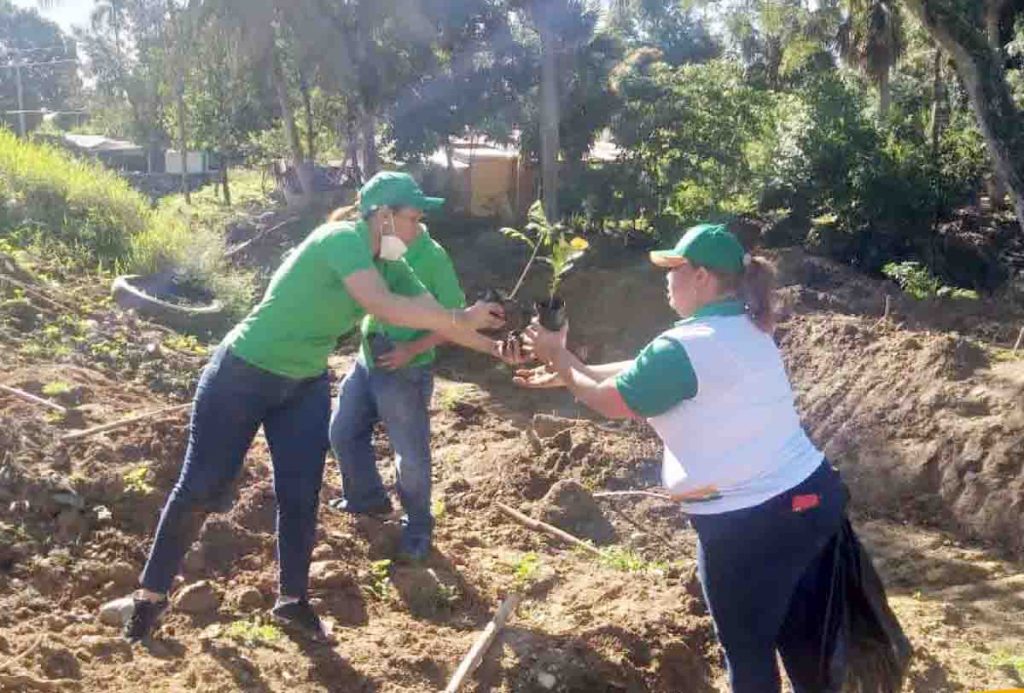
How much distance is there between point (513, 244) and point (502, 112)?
2.52m

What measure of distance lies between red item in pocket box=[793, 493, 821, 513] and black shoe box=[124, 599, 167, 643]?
8.06 ft

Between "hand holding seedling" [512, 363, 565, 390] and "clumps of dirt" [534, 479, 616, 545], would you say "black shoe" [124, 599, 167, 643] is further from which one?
"clumps of dirt" [534, 479, 616, 545]

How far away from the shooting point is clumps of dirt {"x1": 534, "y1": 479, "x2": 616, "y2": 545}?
6.77 meters

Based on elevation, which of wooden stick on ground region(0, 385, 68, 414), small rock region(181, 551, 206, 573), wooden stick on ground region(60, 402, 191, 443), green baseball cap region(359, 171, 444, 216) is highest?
green baseball cap region(359, 171, 444, 216)

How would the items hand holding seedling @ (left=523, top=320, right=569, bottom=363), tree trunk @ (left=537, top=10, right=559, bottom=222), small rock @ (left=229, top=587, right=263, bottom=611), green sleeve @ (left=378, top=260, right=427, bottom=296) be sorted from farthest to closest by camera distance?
tree trunk @ (left=537, top=10, right=559, bottom=222), green sleeve @ (left=378, top=260, right=427, bottom=296), small rock @ (left=229, top=587, right=263, bottom=611), hand holding seedling @ (left=523, top=320, right=569, bottom=363)

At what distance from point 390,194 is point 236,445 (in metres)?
1.16

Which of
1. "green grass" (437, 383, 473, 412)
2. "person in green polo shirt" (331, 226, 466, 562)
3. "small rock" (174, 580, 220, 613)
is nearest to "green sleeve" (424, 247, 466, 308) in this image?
"person in green polo shirt" (331, 226, 466, 562)

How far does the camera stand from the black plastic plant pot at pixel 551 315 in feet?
12.6

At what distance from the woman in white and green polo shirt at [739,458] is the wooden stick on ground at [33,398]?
4.21m

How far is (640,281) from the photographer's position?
46.7ft

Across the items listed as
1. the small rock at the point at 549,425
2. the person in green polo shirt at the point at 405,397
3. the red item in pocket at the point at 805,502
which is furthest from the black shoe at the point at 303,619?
the small rock at the point at 549,425

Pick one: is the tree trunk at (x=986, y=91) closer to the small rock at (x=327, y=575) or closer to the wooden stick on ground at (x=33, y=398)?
the small rock at (x=327, y=575)

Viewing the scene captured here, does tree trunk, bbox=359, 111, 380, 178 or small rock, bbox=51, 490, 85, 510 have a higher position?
tree trunk, bbox=359, 111, 380, 178

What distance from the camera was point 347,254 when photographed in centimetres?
400
